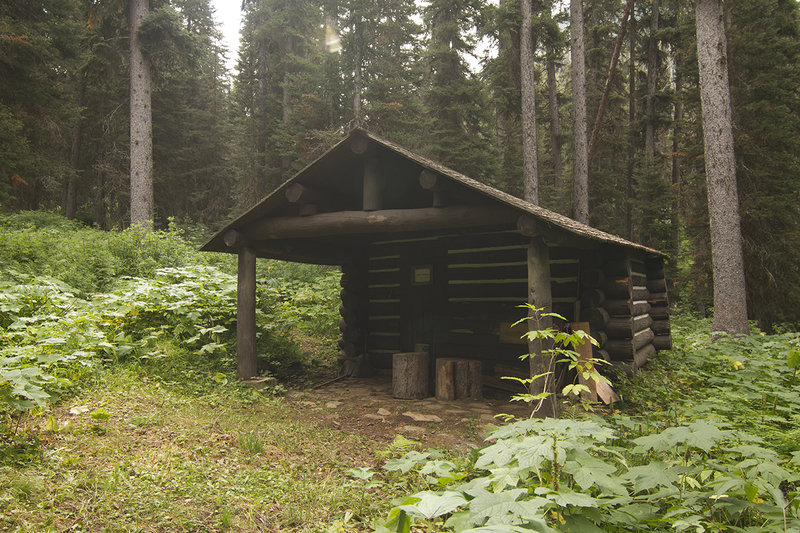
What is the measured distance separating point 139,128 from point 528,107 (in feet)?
45.9

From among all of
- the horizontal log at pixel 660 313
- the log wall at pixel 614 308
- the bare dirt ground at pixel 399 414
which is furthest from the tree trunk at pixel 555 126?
the bare dirt ground at pixel 399 414

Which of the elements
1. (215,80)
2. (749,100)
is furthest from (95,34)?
(749,100)

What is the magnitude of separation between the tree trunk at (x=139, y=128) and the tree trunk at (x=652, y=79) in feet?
65.5

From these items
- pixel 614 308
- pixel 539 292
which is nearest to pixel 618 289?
pixel 614 308

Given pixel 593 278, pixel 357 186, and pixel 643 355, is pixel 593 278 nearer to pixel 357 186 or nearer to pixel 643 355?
pixel 643 355

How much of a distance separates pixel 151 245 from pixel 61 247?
2.11 meters

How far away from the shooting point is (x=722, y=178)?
10.1 metres

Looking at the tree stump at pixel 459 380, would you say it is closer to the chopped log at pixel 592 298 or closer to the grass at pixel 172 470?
the chopped log at pixel 592 298

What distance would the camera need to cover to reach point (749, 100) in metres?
12.5

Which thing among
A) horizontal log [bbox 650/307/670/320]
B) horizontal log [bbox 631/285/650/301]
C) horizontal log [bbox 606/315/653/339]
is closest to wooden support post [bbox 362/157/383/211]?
horizontal log [bbox 606/315/653/339]

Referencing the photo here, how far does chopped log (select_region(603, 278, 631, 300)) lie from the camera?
766 cm

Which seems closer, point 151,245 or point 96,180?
point 151,245

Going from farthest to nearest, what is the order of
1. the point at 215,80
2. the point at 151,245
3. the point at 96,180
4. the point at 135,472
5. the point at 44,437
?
the point at 215,80
the point at 96,180
the point at 151,245
the point at 44,437
the point at 135,472

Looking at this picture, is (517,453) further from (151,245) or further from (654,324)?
(151,245)
